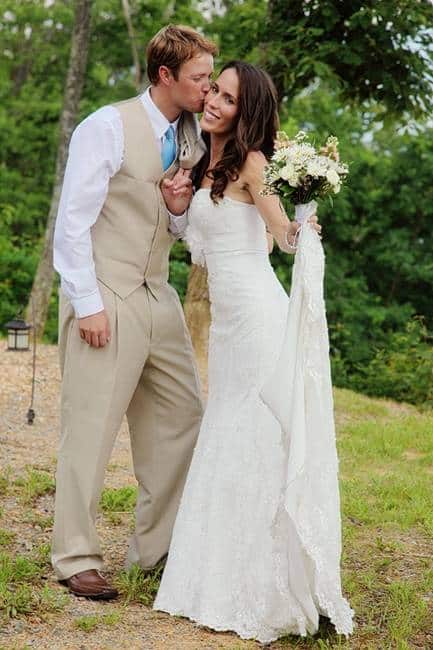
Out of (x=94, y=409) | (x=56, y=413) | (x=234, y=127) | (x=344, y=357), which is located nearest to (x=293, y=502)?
(x=94, y=409)

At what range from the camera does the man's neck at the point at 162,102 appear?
3832mm

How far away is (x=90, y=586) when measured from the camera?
3916 millimetres

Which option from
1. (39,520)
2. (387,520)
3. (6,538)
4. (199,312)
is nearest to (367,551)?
(387,520)

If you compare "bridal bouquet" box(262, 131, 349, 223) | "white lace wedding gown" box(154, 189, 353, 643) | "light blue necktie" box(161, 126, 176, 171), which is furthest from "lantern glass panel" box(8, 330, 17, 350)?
"bridal bouquet" box(262, 131, 349, 223)

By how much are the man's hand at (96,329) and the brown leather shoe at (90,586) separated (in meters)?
0.87

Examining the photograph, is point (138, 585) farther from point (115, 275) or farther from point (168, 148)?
point (168, 148)

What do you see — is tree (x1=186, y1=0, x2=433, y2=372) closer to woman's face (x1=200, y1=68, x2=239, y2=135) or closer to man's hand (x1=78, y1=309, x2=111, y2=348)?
woman's face (x1=200, y1=68, x2=239, y2=135)

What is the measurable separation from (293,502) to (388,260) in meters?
11.6

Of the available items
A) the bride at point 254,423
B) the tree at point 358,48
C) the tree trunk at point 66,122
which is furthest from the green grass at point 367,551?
the tree trunk at point 66,122

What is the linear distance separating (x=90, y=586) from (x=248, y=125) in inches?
70.3

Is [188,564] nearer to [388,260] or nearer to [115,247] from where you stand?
[115,247]

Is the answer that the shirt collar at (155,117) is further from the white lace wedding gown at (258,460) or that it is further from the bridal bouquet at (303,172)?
the bridal bouquet at (303,172)

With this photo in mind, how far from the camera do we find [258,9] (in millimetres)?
9742

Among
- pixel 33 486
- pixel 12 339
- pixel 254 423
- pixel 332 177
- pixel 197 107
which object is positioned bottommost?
pixel 33 486
